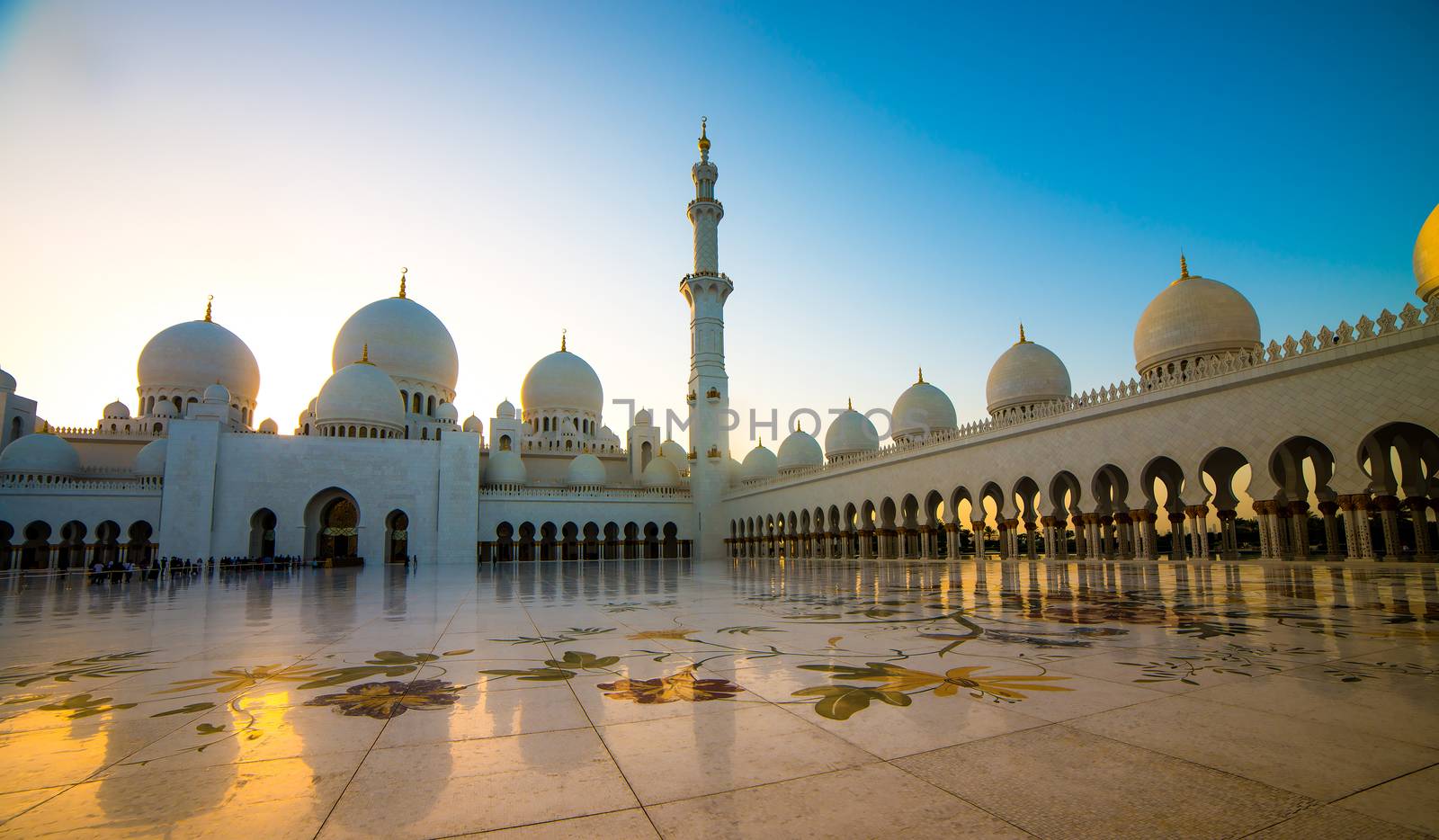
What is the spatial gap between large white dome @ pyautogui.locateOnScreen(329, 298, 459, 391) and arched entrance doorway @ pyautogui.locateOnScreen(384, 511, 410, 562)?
7.06m

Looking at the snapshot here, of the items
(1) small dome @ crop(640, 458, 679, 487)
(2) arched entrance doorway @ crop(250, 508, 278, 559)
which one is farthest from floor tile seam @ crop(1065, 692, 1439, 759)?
(1) small dome @ crop(640, 458, 679, 487)

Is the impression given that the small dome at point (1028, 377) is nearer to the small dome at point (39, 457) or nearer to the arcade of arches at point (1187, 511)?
the arcade of arches at point (1187, 511)

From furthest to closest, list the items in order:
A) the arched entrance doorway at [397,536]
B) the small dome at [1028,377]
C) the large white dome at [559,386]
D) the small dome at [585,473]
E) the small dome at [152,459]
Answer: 1. the large white dome at [559,386]
2. the small dome at [585,473]
3. the arched entrance doorway at [397,536]
4. the small dome at [152,459]
5. the small dome at [1028,377]

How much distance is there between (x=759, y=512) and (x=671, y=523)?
4996 millimetres

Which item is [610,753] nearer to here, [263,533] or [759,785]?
[759,785]

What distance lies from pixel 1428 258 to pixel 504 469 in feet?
103

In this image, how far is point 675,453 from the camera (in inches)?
1619

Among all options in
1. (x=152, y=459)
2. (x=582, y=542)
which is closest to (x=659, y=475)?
(x=582, y=542)

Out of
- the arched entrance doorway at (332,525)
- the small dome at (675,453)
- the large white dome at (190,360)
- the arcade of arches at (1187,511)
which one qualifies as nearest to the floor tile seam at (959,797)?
the arcade of arches at (1187,511)

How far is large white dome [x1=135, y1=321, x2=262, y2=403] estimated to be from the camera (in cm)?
3269

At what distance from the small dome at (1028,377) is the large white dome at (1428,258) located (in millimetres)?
10592

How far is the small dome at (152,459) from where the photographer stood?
1103 inches

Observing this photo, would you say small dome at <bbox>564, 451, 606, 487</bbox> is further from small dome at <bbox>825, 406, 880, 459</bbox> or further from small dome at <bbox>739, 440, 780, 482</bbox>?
small dome at <bbox>825, 406, 880, 459</bbox>

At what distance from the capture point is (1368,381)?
12.0 metres
